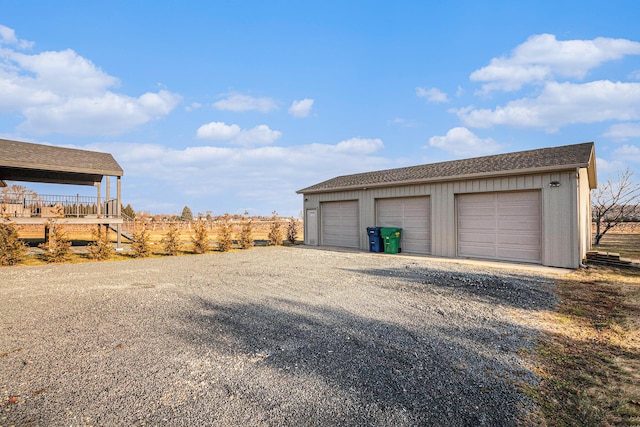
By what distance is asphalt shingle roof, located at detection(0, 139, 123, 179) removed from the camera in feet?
39.1

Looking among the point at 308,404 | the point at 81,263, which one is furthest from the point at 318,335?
the point at 81,263

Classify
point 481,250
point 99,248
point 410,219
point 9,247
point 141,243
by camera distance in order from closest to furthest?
point 9,247, point 481,250, point 99,248, point 141,243, point 410,219

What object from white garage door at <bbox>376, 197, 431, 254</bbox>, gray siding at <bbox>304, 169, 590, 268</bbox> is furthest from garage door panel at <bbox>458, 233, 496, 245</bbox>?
white garage door at <bbox>376, 197, 431, 254</bbox>

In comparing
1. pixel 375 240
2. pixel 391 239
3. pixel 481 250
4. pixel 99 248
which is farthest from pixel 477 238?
pixel 99 248

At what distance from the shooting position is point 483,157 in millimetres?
12609

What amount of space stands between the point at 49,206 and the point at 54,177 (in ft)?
9.74

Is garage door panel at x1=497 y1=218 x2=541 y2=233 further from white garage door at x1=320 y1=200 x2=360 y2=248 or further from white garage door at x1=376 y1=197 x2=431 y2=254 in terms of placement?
white garage door at x1=320 y1=200 x2=360 y2=248

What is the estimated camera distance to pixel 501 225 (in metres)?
9.73

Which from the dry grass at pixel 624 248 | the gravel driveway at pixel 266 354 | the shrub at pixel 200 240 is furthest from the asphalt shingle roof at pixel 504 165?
the shrub at pixel 200 240

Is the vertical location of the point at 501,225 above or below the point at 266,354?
above

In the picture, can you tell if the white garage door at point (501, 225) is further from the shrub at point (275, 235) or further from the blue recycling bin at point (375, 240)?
the shrub at point (275, 235)

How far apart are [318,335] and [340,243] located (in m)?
11.2

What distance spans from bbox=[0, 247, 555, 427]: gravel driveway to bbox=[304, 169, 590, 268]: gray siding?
3.21 m

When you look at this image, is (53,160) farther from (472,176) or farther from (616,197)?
(616,197)
